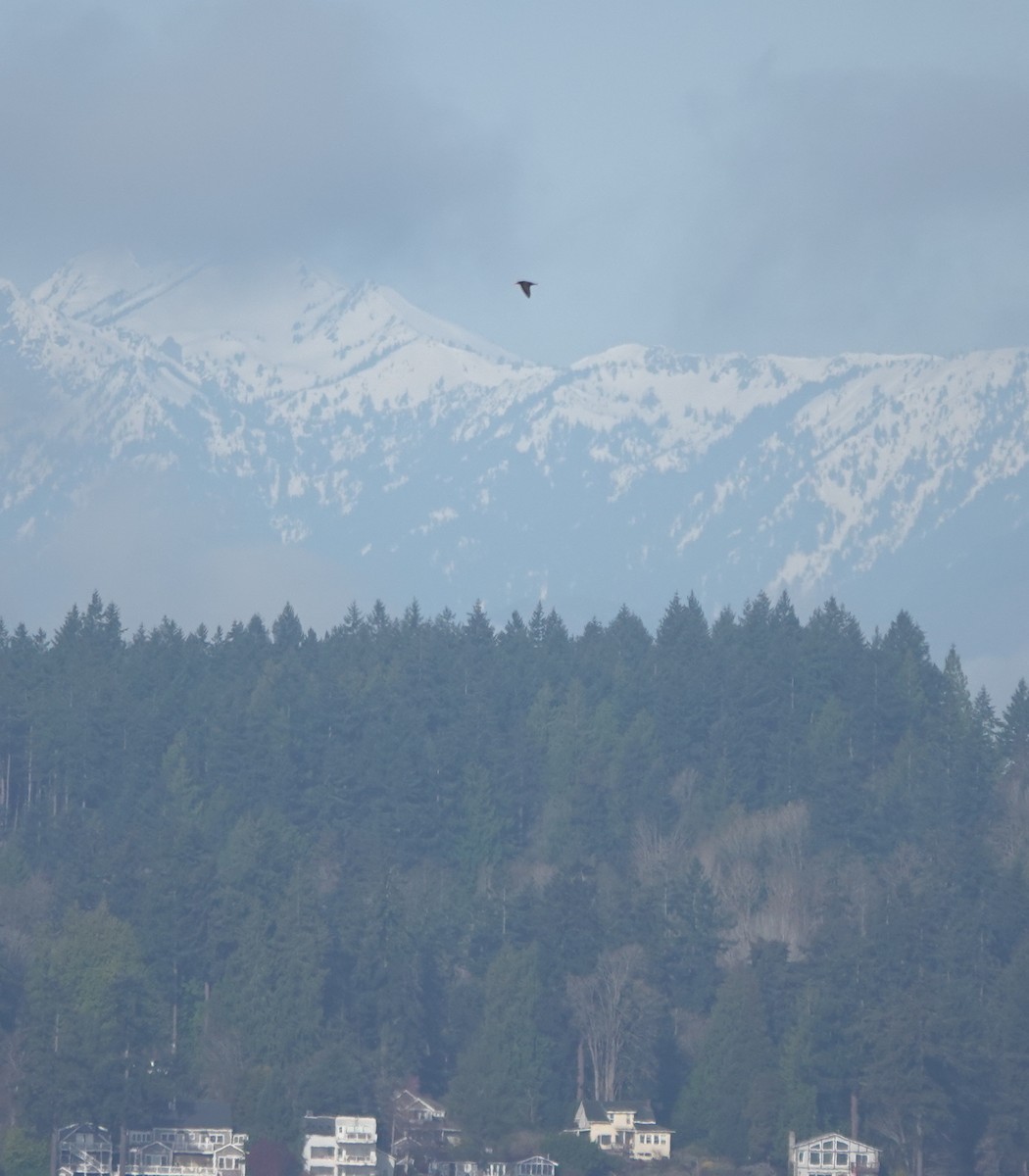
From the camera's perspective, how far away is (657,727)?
108938 mm

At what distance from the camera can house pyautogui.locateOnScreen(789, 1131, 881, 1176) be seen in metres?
74.4

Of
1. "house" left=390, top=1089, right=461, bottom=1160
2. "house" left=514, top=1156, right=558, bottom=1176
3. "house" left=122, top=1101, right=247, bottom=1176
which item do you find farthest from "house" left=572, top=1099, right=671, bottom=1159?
"house" left=122, top=1101, right=247, bottom=1176

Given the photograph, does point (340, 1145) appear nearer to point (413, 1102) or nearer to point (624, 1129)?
point (413, 1102)

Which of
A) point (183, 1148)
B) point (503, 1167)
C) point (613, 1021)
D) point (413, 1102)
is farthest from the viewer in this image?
point (613, 1021)

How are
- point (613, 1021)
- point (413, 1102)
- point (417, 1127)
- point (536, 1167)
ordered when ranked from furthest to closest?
point (613, 1021), point (413, 1102), point (417, 1127), point (536, 1167)

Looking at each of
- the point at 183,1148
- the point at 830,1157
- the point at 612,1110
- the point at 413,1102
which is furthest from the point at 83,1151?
the point at 830,1157

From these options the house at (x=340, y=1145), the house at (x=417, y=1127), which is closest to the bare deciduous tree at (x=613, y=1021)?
the house at (x=417, y=1127)

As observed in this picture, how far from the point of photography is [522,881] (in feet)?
316

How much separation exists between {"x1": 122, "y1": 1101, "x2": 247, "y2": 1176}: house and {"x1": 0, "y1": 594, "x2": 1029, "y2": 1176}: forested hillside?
0.87m

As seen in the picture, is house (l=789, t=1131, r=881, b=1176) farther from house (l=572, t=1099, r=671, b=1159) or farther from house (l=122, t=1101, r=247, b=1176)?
house (l=122, t=1101, r=247, b=1176)

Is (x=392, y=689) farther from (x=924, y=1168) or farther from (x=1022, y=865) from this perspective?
(x=924, y=1168)

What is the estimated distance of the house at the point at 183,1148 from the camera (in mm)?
74375

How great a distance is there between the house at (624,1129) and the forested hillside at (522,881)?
0.90 m

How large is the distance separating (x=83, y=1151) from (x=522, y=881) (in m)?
25.8
